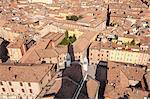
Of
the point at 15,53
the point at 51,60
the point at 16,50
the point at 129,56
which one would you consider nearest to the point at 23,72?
the point at 51,60

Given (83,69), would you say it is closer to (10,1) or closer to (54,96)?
(54,96)

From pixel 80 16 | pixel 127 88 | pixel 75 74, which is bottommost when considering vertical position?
pixel 127 88

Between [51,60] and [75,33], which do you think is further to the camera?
[75,33]

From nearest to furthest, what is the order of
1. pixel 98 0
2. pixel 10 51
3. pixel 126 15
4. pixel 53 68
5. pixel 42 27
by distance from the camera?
pixel 53 68, pixel 10 51, pixel 42 27, pixel 126 15, pixel 98 0

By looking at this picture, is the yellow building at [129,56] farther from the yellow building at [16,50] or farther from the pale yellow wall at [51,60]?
the yellow building at [16,50]

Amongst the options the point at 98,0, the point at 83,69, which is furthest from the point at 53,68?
the point at 98,0

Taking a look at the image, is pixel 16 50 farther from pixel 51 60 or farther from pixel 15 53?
pixel 51 60

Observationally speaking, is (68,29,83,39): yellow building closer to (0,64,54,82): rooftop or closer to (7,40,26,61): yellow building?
(7,40,26,61): yellow building

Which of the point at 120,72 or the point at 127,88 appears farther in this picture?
the point at 120,72

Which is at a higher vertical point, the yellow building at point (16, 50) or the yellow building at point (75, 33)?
the yellow building at point (75, 33)

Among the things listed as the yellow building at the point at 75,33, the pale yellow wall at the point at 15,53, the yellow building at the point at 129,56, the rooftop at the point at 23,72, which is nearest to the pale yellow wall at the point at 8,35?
the pale yellow wall at the point at 15,53

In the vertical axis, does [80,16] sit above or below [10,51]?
above
